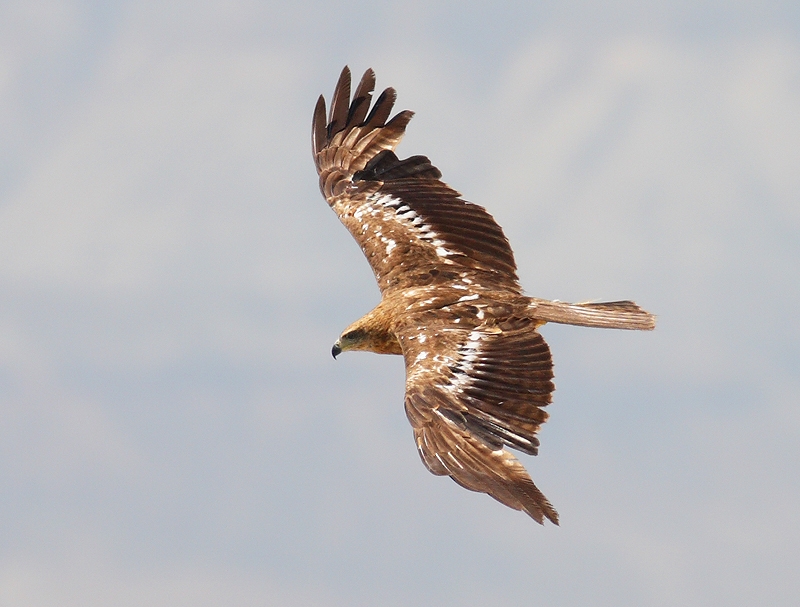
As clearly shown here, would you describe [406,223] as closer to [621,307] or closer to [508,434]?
[621,307]

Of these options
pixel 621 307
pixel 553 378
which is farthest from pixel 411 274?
pixel 553 378

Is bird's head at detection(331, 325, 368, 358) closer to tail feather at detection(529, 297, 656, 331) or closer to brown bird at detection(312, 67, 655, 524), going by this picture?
brown bird at detection(312, 67, 655, 524)

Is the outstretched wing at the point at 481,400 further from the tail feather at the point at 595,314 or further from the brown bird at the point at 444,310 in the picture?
the tail feather at the point at 595,314

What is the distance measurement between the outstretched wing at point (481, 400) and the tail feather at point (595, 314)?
25 cm

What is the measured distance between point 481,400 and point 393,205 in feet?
15.3

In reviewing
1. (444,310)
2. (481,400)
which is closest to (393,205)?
(444,310)

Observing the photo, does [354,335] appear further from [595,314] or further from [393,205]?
[595,314]

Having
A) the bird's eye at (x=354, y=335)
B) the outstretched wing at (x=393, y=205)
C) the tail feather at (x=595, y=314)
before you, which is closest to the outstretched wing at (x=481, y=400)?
the tail feather at (x=595, y=314)

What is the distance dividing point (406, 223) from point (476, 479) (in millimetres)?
5572

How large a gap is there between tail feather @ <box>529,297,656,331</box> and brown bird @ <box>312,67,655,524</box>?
15 mm

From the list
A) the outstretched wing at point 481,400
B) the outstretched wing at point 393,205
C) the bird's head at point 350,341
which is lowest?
the outstretched wing at point 481,400

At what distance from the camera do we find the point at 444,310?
1421cm

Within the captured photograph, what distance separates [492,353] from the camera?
43.1ft

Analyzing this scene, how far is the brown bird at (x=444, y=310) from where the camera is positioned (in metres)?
11.8
